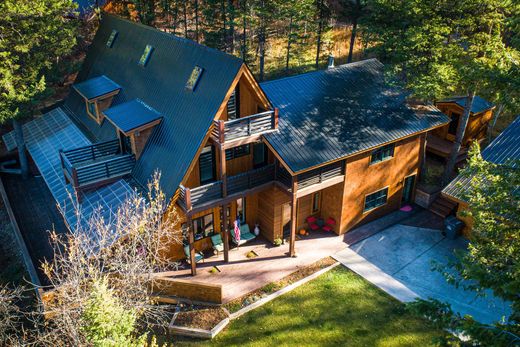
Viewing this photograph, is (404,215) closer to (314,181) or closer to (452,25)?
(314,181)

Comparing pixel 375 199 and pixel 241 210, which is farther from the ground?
pixel 241 210

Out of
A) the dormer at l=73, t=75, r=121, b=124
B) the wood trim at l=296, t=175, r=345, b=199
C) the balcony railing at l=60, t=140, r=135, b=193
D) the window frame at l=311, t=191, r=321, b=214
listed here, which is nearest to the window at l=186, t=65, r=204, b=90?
the balcony railing at l=60, t=140, r=135, b=193

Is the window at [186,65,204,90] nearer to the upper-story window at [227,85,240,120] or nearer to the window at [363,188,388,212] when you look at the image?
the upper-story window at [227,85,240,120]

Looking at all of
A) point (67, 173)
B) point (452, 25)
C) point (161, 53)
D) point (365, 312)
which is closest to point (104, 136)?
point (67, 173)

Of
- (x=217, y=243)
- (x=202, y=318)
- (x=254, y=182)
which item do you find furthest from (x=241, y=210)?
(x=202, y=318)

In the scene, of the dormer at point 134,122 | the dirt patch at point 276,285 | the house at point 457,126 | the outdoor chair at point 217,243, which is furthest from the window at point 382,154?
the dormer at point 134,122

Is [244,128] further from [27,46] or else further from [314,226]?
[27,46]
